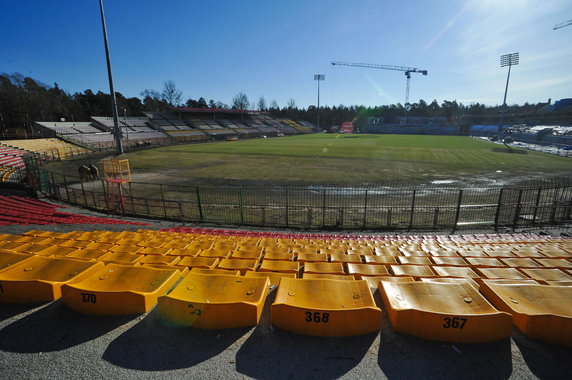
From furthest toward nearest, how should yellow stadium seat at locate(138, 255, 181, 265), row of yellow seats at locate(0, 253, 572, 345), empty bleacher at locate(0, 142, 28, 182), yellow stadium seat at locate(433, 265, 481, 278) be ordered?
empty bleacher at locate(0, 142, 28, 182)
yellow stadium seat at locate(138, 255, 181, 265)
yellow stadium seat at locate(433, 265, 481, 278)
row of yellow seats at locate(0, 253, 572, 345)

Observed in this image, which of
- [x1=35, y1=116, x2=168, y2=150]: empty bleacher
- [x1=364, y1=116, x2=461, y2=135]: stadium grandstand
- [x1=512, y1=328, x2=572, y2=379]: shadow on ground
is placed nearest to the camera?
[x1=512, y1=328, x2=572, y2=379]: shadow on ground

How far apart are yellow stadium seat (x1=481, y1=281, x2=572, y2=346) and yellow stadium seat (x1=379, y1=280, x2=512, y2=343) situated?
11.9 inches

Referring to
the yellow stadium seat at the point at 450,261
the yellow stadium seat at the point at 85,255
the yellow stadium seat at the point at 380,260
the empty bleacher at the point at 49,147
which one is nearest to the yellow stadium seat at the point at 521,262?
the yellow stadium seat at the point at 450,261

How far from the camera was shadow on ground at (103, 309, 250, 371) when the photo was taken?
8.95ft

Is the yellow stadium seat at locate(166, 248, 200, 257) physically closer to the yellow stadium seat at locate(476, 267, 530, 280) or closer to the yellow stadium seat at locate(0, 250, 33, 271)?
the yellow stadium seat at locate(0, 250, 33, 271)

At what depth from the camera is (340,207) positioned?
44.8 ft

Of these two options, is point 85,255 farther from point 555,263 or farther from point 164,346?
point 555,263

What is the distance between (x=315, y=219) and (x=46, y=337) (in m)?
12.2

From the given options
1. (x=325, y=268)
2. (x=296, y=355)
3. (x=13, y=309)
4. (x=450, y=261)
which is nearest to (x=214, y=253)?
(x=325, y=268)

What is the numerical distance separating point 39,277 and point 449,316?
5.46 meters

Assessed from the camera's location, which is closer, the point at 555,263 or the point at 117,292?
the point at 117,292

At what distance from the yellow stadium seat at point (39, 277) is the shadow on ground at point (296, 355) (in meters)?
2.75

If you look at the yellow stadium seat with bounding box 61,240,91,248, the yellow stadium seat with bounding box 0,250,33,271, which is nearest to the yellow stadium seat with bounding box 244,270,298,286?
the yellow stadium seat with bounding box 0,250,33,271

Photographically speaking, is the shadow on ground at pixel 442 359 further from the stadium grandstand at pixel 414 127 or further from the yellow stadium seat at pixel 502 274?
the stadium grandstand at pixel 414 127
